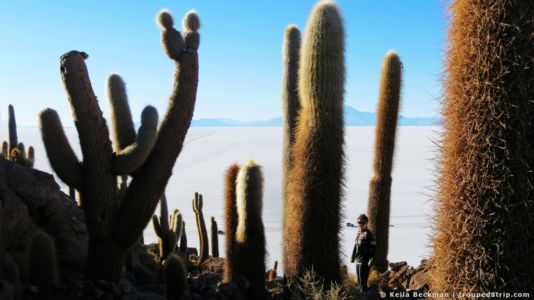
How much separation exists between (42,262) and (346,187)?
415cm

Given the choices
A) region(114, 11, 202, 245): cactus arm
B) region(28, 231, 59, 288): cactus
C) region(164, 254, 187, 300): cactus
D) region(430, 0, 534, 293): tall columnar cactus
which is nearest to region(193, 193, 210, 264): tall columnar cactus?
region(164, 254, 187, 300): cactus

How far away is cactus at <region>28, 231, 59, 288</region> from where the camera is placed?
21.8 ft

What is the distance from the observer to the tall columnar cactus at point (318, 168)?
815cm

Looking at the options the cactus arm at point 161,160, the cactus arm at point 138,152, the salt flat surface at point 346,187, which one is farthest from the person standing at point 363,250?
the cactus arm at point 138,152

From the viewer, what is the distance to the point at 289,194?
855cm

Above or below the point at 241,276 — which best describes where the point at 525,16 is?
above

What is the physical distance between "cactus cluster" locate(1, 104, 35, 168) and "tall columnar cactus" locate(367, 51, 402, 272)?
6.79m

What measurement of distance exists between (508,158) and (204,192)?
117ft

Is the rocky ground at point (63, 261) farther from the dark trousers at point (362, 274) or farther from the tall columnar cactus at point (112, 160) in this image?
the tall columnar cactus at point (112, 160)

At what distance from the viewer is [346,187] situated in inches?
335

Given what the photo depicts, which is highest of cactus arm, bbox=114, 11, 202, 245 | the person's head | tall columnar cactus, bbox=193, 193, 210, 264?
cactus arm, bbox=114, 11, 202, 245

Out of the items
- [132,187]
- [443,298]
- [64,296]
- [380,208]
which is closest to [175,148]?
Result: [132,187]

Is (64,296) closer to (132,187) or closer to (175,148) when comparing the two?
(132,187)

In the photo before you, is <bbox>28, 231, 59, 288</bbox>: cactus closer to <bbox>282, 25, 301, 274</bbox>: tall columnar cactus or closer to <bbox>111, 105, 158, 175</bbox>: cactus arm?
<bbox>111, 105, 158, 175</bbox>: cactus arm
